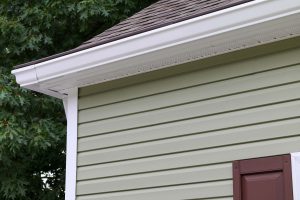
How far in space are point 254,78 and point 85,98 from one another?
1.76 m

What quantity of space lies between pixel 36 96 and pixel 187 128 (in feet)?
15.1

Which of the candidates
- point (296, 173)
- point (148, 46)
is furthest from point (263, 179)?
point (148, 46)

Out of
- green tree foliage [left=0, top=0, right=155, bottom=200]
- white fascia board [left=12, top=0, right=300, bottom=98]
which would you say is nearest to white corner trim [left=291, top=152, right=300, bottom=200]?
white fascia board [left=12, top=0, right=300, bottom=98]

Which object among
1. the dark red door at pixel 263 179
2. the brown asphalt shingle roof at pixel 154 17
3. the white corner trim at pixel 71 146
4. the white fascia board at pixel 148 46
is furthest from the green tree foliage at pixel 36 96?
the dark red door at pixel 263 179

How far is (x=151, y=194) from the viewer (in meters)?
5.09

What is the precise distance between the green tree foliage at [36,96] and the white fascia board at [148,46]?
2.46m

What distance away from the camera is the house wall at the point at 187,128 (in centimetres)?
454

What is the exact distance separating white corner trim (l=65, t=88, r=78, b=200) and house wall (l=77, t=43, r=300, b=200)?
0.16 ft

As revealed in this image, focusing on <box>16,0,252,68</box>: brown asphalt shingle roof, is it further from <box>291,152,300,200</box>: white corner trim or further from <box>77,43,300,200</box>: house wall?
<box>291,152,300,200</box>: white corner trim

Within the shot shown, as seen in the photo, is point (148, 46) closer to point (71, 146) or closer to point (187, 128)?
point (187, 128)

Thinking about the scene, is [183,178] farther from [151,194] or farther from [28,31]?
[28,31]

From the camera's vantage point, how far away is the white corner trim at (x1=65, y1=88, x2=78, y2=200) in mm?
5648

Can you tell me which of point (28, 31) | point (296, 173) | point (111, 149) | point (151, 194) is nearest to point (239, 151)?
point (296, 173)

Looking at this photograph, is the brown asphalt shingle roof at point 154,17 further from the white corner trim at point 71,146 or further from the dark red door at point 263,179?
the dark red door at point 263,179
